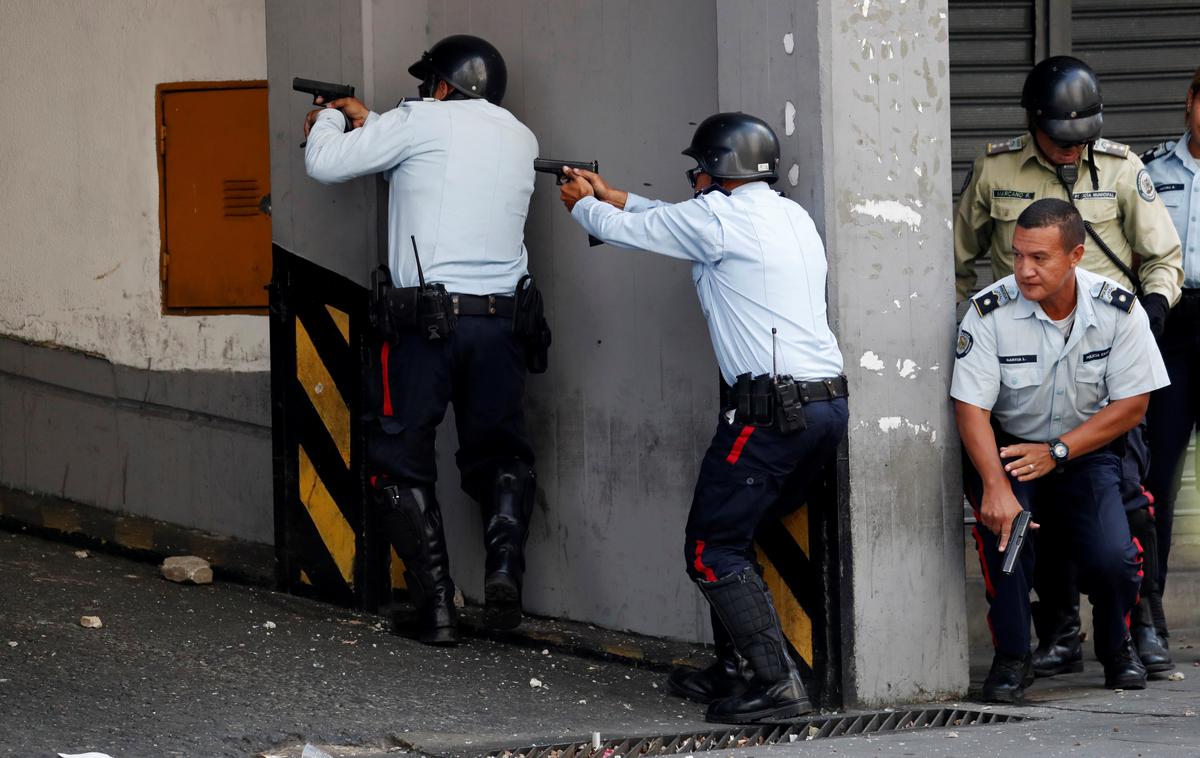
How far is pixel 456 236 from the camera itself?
17.8ft

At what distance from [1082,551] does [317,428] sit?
104 inches

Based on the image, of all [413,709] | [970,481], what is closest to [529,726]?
[413,709]

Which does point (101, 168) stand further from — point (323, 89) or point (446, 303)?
point (446, 303)

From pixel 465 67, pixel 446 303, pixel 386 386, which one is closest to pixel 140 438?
pixel 386 386

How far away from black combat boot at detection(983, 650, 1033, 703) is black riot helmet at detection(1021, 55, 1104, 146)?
1.60 meters

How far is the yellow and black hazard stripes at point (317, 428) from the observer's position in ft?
19.3

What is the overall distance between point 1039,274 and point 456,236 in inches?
72.1

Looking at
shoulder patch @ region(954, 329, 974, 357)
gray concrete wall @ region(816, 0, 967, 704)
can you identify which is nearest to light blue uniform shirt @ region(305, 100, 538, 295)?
gray concrete wall @ region(816, 0, 967, 704)

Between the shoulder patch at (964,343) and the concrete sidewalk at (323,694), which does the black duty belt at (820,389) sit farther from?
the concrete sidewalk at (323,694)

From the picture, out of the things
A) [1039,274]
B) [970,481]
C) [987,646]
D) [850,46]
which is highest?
[850,46]

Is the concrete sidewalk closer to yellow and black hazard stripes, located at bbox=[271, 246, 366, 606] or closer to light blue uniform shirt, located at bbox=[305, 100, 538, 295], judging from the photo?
yellow and black hazard stripes, located at bbox=[271, 246, 366, 606]

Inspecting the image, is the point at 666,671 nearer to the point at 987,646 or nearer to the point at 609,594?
the point at 609,594

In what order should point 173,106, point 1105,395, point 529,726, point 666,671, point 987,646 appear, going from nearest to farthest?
1. point 529,726
2. point 1105,395
3. point 666,671
4. point 987,646
5. point 173,106

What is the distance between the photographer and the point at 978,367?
16.1 ft
